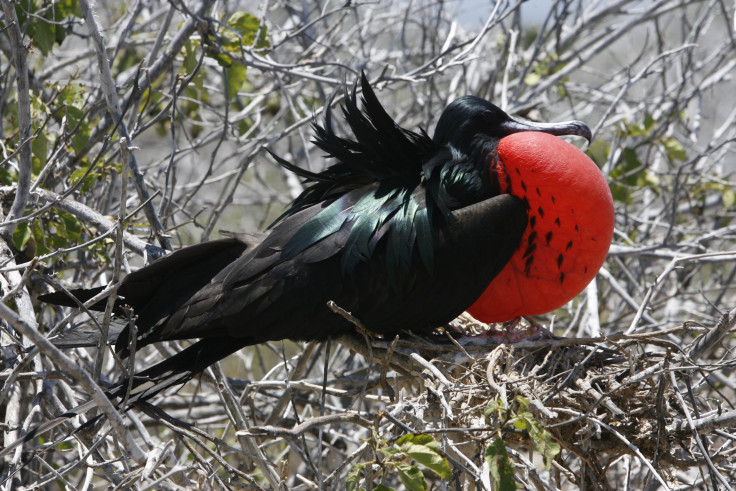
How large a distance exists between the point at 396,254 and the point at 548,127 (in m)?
0.62

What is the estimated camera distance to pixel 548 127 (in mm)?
2400

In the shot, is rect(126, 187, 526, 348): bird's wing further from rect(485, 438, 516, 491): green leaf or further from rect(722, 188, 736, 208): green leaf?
rect(722, 188, 736, 208): green leaf

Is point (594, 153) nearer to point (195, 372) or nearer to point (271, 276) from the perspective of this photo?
point (271, 276)

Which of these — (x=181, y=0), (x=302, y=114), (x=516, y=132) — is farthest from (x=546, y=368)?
(x=302, y=114)

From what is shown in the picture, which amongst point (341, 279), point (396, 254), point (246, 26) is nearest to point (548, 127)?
point (396, 254)

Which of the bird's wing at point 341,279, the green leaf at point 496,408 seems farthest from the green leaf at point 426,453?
the bird's wing at point 341,279

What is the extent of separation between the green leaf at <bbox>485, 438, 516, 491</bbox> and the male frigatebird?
829mm

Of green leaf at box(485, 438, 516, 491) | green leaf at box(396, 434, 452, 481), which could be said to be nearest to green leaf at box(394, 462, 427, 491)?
green leaf at box(396, 434, 452, 481)

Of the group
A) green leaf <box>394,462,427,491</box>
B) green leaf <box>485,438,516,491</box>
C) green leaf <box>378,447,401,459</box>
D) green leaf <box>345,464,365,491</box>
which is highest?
green leaf <box>378,447,401,459</box>

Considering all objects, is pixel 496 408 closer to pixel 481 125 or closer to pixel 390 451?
pixel 390 451

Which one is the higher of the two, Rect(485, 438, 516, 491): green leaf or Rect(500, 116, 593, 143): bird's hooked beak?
Rect(500, 116, 593, 143): bird's hooked beak

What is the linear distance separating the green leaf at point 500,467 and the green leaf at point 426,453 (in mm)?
78

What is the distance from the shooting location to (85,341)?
2.05 m

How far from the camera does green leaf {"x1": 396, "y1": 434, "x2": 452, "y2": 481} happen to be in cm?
144
